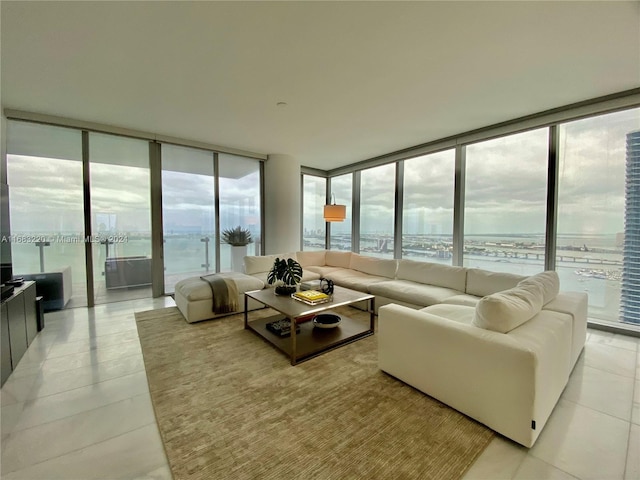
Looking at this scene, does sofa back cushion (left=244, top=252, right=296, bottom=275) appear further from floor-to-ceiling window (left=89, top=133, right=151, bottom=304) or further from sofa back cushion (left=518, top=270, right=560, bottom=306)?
sofa back cushion (left=518, top=270, right=560, bottom=306)

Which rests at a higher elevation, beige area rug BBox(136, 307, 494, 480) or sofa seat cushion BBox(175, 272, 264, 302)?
sofa seat cushion BBox(175, 272, 264, 302)

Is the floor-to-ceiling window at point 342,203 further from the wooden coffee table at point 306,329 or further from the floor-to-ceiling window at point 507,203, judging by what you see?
the wooden coffee table at point 306,329

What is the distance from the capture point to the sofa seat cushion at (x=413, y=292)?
3.26m

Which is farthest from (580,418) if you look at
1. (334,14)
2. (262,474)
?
(334,14)

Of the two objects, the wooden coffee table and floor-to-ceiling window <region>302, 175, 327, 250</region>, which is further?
floor-to-ceiling window <region>302, 175, 327, 250</region>

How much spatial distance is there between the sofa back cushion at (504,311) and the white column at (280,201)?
452 centimetres

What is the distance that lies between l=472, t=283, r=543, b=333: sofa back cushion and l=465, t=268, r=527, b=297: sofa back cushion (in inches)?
48.7

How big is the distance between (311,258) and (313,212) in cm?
200

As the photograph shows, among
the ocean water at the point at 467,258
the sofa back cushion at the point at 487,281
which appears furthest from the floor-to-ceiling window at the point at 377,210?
the sofa back cushion at the point at 487,281

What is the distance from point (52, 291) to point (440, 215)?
630 centimetres

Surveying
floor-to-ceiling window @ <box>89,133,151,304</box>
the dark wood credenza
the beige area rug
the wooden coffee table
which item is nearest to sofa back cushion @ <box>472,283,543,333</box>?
the beige area rug

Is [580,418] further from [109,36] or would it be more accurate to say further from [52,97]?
[52,97]

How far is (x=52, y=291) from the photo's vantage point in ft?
12.7

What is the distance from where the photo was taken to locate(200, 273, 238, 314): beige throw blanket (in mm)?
3557
